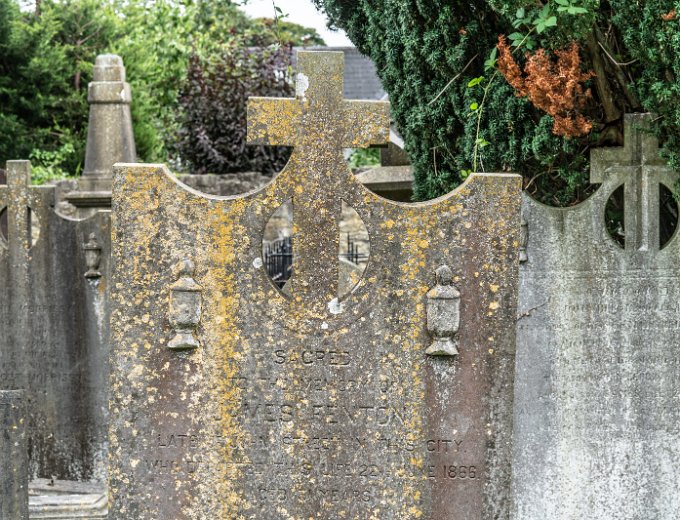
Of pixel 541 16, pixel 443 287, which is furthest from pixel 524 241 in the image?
pixel 443 287

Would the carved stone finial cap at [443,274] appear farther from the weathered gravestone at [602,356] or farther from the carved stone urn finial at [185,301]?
the weathered gravestone at [602,356]

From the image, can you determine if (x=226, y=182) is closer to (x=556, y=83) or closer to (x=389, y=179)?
(x=389, y=179)

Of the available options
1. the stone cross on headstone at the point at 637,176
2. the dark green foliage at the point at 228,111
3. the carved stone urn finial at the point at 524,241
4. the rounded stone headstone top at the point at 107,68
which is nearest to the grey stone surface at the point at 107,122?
the rounded stone headstone top at the point at 107,68

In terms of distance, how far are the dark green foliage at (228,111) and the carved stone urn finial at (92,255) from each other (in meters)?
7.35

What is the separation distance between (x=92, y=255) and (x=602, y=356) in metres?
3.95

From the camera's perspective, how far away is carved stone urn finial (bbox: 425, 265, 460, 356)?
4020mm

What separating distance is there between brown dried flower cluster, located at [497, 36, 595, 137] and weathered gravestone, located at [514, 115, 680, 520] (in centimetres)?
26

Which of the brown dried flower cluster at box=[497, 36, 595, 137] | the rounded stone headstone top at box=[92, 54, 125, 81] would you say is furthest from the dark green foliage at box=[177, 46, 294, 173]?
the brown dried flower cluster at box=[497, 36, 595, 137]

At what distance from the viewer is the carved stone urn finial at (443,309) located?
4.02m

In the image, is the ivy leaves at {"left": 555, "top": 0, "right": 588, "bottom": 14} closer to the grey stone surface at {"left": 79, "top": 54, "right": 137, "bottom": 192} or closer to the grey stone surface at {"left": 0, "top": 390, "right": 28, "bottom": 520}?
the grey stone surface at {"left": 0, "top": 390, "right": 28, "bottom": 520}

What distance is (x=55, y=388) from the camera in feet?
26.9

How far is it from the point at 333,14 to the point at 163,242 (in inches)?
183

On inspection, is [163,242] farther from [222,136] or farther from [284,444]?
[222,136]

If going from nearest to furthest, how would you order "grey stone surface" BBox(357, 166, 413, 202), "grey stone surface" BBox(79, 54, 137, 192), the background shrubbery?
1. "grey stone surface" BBox(357, 166, 413, 202)
2. "grey stone surface" BBox(79, 54, 137, 192)
3. the background shrubbery
